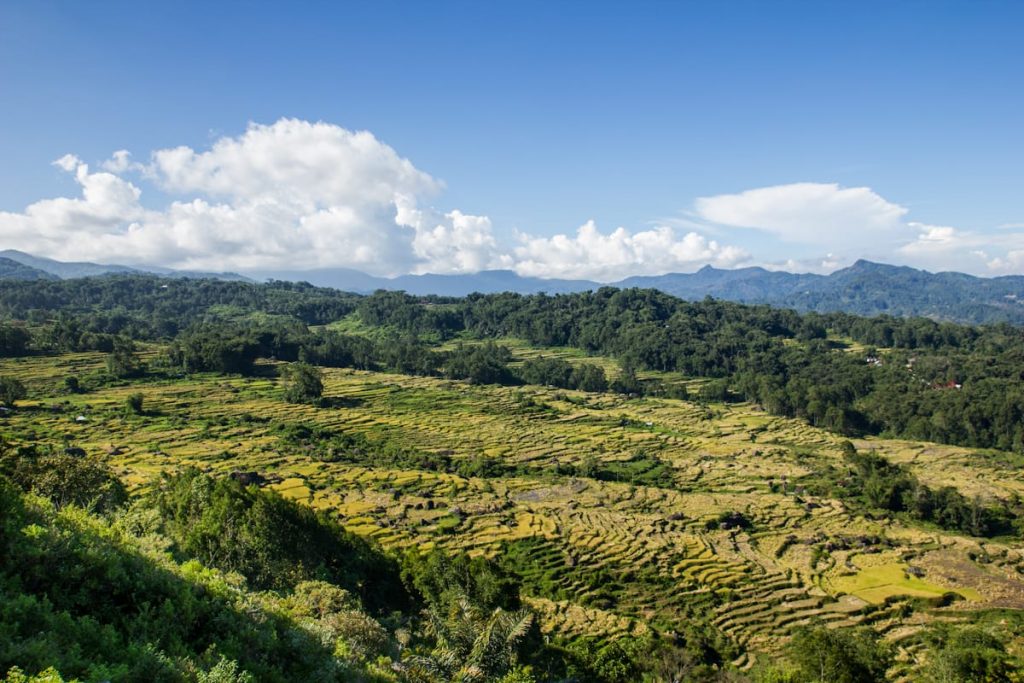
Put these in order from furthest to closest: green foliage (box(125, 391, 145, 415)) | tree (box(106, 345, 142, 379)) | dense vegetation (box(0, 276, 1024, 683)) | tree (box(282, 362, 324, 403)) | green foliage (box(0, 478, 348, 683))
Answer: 1. tree (box(106, 345, 142, 379))
2. tree (box(282, 362, 324, 403))
3. green foliage (box(125, 391, 145, 415))
4. dense vegetation (box(0, 276, 1024, 683))
5. green foliage (box(0, 478, 348, 683))

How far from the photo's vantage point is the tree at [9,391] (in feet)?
277

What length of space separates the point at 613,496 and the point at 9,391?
3625 inches

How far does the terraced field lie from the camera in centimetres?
4178

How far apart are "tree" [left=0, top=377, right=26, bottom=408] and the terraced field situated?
2726 millimetres

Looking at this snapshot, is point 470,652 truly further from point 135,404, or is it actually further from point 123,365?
point 123,365

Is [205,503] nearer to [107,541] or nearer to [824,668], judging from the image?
[107,541]

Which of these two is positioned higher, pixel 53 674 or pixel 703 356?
pixel 53 674

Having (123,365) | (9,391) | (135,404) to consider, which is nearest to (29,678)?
(135,404)

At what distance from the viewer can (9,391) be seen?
3346 inches

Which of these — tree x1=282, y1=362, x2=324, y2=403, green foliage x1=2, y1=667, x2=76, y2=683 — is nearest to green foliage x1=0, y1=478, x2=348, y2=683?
green foliage x1=2, y1=667, x2=76, y2=683

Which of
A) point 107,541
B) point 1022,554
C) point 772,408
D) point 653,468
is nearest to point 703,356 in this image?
point 772,408

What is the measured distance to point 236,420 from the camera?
8794 centimetres

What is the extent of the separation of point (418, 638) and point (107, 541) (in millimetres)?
16026

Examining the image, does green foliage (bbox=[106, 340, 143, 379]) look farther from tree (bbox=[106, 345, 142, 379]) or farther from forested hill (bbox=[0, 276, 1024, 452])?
forested hill (bbox=[0, 276, 1024, 452])
